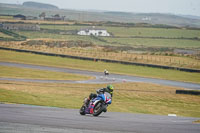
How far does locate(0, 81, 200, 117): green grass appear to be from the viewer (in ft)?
92.4

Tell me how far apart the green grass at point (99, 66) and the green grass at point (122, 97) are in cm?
1147

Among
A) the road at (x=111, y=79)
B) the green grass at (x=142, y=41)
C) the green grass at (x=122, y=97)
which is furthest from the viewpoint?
the green grass at (x=142, y=41)

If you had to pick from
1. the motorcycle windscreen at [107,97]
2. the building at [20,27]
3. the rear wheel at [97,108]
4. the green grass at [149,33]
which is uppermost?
the motorcycle windscreen at [107,97]

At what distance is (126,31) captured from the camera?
594ft

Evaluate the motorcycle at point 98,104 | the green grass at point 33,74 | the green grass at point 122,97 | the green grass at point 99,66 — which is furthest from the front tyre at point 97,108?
the green grass at point 99,66

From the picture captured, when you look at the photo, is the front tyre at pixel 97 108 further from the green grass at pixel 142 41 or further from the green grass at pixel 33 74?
the green grass at pixel 142 41

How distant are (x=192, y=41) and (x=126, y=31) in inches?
1375

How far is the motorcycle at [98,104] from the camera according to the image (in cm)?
1791

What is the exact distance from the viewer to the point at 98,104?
1822 centimetres

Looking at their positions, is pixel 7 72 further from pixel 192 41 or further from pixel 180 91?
pixel 192 41

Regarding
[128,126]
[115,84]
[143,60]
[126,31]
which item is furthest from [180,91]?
[126,31]

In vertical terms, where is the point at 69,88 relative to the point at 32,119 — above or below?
below

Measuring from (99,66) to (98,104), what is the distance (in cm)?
4762

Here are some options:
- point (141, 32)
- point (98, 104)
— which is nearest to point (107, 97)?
point (98, 104)
